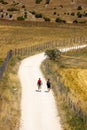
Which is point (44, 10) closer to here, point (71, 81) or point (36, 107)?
point (71, 81)

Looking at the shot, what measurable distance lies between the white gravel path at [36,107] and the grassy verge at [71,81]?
709mm

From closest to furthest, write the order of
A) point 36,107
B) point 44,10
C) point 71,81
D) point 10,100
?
point 36,107, point 10,100, point 71,81, point 44,10

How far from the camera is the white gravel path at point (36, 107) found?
34.4m

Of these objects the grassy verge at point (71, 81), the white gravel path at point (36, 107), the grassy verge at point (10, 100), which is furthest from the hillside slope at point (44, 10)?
the white gravel path at point (36, 107)

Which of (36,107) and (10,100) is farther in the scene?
(10,100)

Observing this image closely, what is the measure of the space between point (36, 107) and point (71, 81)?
814 inches

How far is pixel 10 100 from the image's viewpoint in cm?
4100

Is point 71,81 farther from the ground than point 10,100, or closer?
closer

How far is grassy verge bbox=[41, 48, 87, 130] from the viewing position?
1375 inches

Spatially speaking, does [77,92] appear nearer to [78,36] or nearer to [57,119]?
[57,119]

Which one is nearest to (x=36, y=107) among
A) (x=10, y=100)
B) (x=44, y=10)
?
(x=10, y=100)

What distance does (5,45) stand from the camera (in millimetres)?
102750

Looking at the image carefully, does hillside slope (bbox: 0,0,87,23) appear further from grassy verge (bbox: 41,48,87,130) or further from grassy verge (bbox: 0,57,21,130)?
grassy verge (bbox: 0,57,21,130)

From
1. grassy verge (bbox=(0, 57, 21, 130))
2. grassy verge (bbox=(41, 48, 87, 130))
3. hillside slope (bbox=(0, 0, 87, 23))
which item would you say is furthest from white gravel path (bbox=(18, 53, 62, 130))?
hillside slope (bbox=(0, 0, 87, 23))
